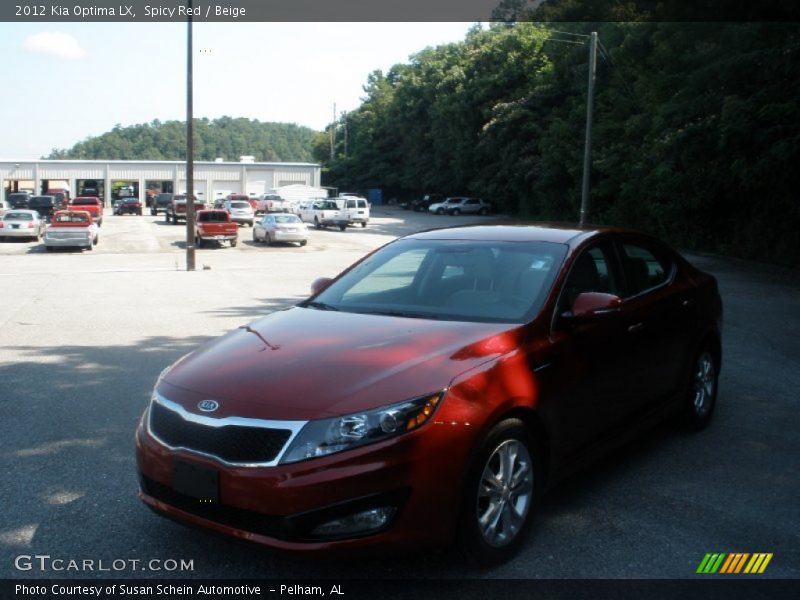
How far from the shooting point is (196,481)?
3748mm

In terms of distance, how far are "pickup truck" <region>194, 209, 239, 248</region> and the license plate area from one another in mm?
33745

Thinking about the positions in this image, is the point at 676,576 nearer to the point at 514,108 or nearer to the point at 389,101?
the point at 514,108

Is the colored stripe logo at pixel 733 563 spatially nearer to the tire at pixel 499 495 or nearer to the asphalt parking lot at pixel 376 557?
the asphalt parking lot at pixel 376 557

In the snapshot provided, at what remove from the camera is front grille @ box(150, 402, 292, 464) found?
3.62m

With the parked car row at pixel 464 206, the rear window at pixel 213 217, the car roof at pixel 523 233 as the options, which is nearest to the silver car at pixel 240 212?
the rear window at pixel 213 217

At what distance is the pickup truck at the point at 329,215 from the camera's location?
5166 cm

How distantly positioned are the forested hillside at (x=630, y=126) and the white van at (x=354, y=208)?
29.8 ft

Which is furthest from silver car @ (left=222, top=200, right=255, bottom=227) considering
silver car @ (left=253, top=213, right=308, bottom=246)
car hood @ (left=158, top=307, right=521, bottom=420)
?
car hood @ (left=158, top=307, right=521, bottom=420)

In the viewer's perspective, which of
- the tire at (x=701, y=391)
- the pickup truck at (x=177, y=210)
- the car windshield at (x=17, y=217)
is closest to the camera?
the tire at (x=701, y=391)

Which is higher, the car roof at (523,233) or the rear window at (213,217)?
the car roof at (523,233)

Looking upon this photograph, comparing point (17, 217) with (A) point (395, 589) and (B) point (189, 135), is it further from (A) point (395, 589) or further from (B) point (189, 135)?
(A) point (395, 589)

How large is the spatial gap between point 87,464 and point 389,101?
88686 mm

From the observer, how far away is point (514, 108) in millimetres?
51938

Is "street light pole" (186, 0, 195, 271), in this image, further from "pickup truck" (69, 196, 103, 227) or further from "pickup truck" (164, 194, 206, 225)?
"pickup truck" (164, 194, 206, 225)
